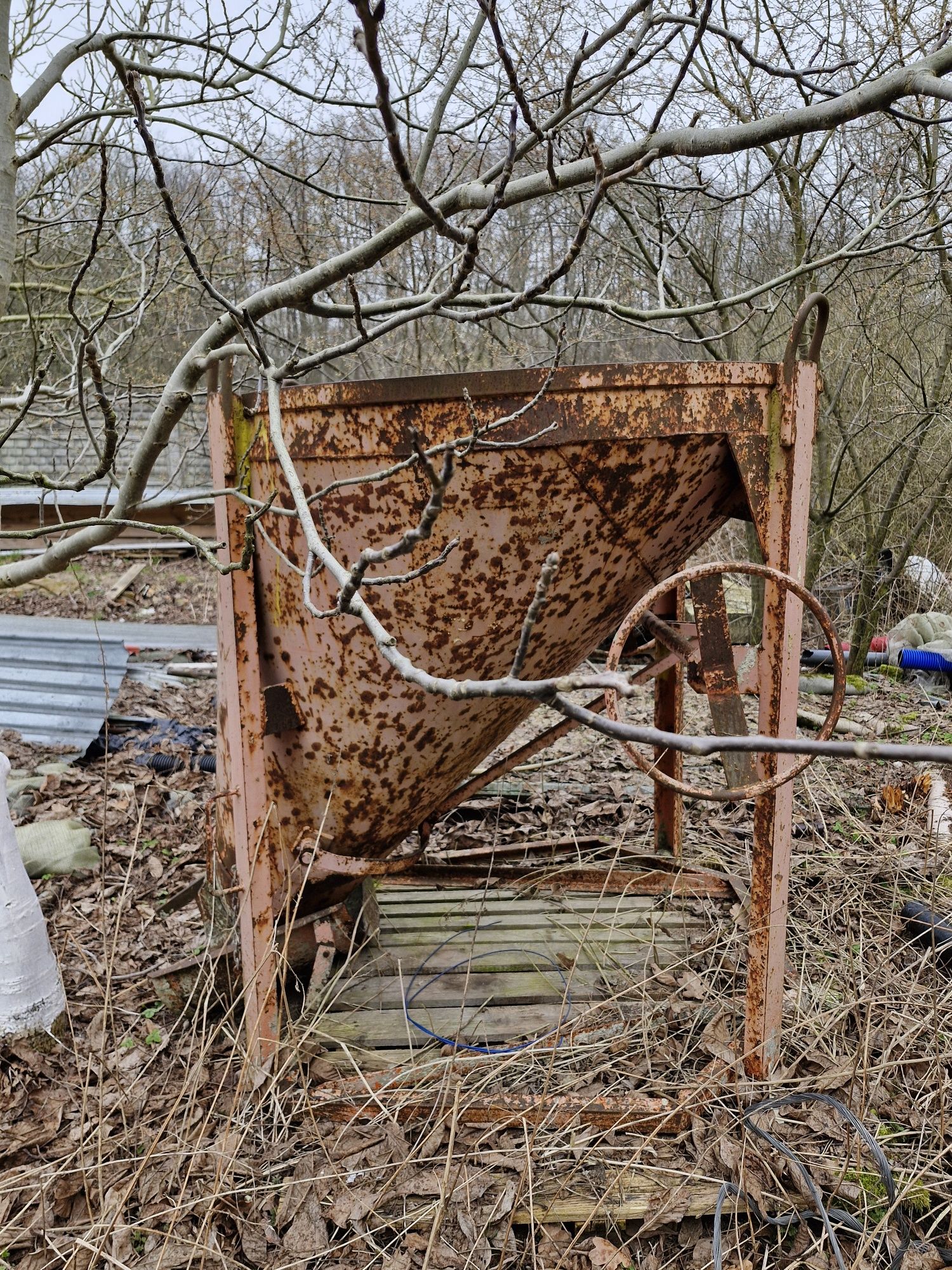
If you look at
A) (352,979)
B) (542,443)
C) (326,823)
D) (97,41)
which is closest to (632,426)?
(542,443)

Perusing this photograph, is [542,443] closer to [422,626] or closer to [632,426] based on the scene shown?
[632,426]

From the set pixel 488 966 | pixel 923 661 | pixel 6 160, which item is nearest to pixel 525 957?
pixel 488 966

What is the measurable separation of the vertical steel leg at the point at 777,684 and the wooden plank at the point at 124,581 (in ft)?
28.5

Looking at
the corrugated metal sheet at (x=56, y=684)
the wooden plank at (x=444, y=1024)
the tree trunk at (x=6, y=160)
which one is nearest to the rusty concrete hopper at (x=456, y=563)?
the wooden plank at (x=444, y=1024)

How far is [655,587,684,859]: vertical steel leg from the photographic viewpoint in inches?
130

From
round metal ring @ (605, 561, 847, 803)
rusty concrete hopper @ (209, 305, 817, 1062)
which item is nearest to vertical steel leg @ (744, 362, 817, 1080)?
rusty concrete hopper @ (209, 305, 817, 1062)

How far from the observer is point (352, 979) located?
2.89 m

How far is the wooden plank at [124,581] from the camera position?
9711 millimetres

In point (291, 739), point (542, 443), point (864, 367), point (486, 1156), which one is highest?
point (864, 367)

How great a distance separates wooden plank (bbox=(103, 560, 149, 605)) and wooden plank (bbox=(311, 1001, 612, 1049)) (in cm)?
790

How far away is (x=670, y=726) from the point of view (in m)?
3.48

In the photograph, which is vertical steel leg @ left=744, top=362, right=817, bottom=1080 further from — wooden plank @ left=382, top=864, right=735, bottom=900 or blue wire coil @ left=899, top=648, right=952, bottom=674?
blue wire coil @ left=899, top=648, right=952, bottom=674

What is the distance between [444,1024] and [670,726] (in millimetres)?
1417

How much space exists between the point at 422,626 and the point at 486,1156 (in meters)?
1.24
